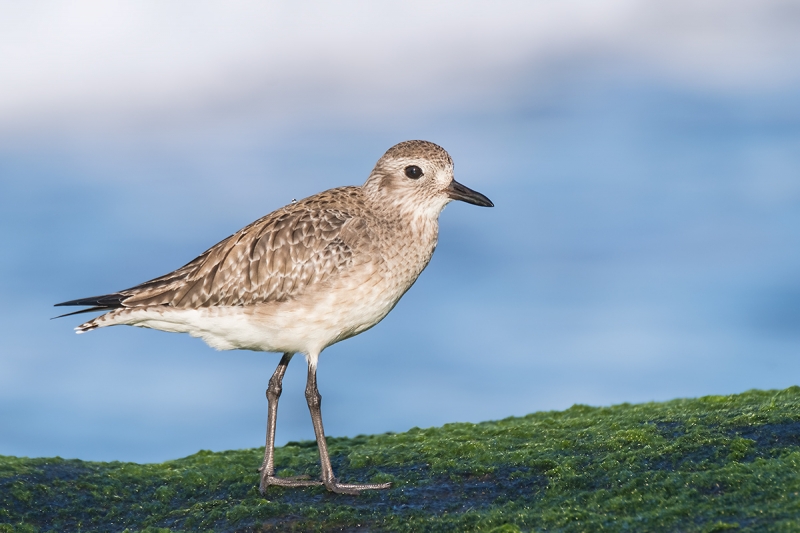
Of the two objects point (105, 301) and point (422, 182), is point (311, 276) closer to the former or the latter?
point (422, 182)

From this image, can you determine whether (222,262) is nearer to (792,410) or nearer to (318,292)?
(318,292)

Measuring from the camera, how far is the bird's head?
9656 mm

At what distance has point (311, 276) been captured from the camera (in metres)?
9.11

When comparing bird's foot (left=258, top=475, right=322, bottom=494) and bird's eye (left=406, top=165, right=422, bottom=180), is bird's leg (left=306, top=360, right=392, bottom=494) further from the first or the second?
bird's eye (left=406, top=165, right=422, bottom=180)

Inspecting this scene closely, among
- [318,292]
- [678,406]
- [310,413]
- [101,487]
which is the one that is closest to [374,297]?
[318,292]

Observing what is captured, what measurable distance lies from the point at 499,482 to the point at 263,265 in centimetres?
335

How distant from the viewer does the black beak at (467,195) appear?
966 cm

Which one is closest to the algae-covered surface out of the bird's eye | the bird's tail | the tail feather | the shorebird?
the shorebird

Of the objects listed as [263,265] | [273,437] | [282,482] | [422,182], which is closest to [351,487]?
[282,482]

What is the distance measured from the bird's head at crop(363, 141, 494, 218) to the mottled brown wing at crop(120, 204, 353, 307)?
0.65m

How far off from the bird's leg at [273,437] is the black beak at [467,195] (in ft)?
8.20

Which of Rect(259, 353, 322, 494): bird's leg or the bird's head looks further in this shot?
the bird's head

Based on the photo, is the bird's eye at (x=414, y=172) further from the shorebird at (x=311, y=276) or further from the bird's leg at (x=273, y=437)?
the bird's leg at (x=273, y=437)

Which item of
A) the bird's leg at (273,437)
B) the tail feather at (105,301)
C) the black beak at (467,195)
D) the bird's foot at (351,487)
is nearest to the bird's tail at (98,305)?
the tail feather at (105,301)
